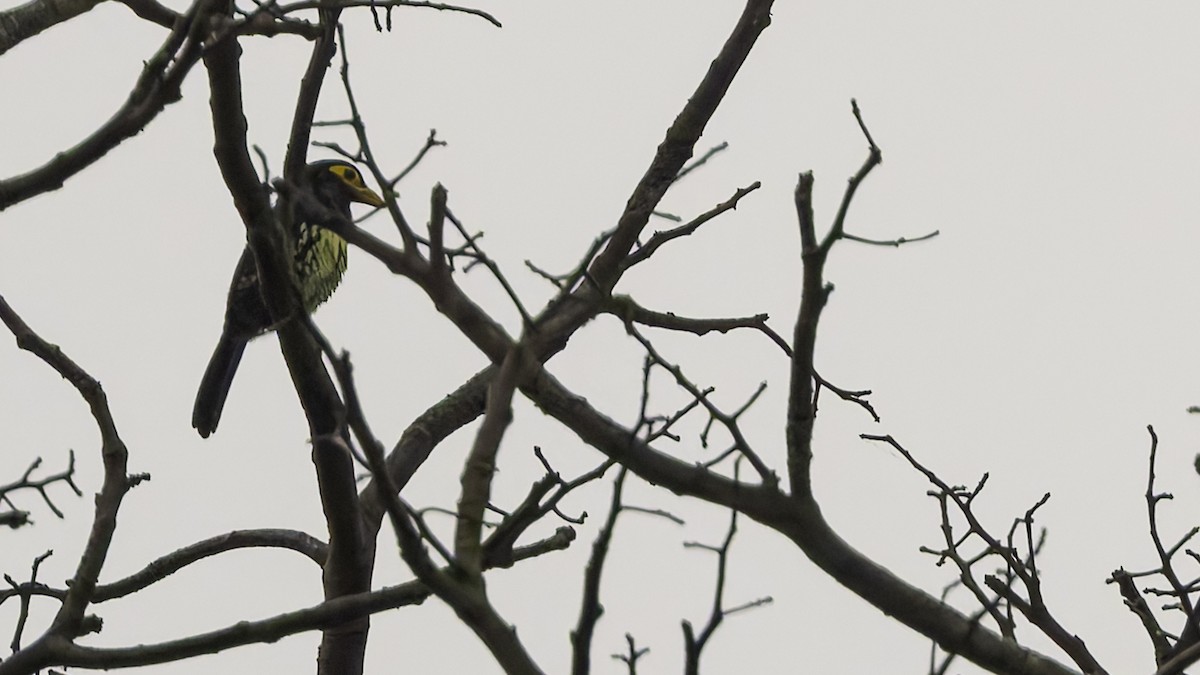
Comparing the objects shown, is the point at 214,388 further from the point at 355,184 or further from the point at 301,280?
the point at 355,184

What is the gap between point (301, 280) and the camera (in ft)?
18.5

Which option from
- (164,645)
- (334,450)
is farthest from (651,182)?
(164,645)

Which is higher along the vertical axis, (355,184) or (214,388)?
(355,184)

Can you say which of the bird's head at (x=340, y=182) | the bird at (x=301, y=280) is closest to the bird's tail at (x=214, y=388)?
the bird at (x=301, y=280)

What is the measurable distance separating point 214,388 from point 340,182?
3.99ft

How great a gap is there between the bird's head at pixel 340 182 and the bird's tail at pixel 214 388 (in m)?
0.89

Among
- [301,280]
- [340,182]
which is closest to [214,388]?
[301,280]

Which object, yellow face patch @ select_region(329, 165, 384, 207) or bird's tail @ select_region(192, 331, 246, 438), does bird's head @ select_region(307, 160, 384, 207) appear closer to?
yellow face patch @ select_region(329, 165, 384, 207)

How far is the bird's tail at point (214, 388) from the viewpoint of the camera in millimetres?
6180

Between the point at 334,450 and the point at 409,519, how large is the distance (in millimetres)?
1918

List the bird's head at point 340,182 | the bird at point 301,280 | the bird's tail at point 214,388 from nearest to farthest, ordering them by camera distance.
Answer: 1. the bird at point 301,280
2. the bird's tail at point 214,388
3. the bird's head at point 340,182

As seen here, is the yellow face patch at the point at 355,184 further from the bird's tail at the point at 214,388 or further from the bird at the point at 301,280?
the bird's tail at the point at 214,388

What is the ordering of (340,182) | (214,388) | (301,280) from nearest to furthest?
(301,280) < (214,388) < (340,182)

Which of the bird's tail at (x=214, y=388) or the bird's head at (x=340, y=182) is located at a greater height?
the bird's head at (x=340, y=182)
